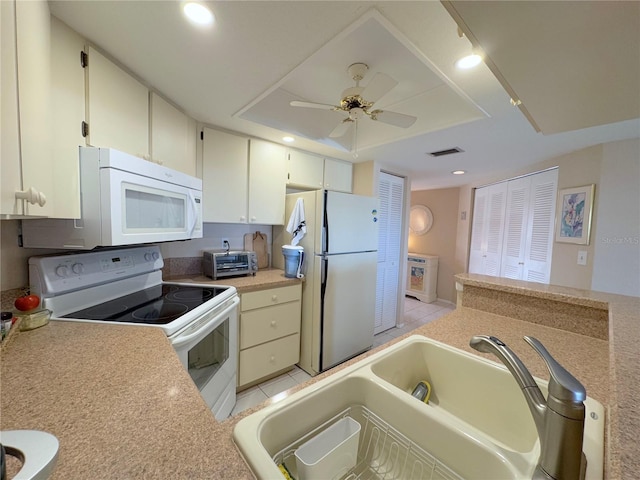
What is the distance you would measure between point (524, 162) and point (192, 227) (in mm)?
3647

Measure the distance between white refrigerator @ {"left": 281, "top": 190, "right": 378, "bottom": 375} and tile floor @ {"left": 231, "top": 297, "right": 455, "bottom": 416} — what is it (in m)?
0.19

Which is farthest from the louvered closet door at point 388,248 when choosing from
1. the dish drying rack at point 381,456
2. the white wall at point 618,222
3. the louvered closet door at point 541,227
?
the dish drying rack at point 381,456

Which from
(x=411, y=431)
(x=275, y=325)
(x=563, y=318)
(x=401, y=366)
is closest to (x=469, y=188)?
(x=563, y=318)

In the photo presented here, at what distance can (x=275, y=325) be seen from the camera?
86.4 inches

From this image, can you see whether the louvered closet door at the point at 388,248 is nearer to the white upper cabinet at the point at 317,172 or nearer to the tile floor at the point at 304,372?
the tile floor at the point at 304,372

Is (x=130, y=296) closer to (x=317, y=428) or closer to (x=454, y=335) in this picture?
(x=317, y=428)

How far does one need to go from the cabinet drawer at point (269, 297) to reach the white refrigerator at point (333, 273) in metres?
0.14

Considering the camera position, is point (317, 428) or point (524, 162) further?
point (524, 162)

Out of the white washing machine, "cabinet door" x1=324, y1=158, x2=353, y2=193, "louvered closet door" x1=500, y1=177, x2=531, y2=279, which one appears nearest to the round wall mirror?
the white washing machine

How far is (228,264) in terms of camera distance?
2176 mm

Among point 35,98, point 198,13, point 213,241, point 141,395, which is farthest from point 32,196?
point 213,241

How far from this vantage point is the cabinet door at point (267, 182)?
7.68 ft

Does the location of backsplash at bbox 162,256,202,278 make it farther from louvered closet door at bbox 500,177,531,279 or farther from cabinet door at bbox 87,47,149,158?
louvered closet door at bbox 500,177,531,279

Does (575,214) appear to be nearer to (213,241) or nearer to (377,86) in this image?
(377,86)
